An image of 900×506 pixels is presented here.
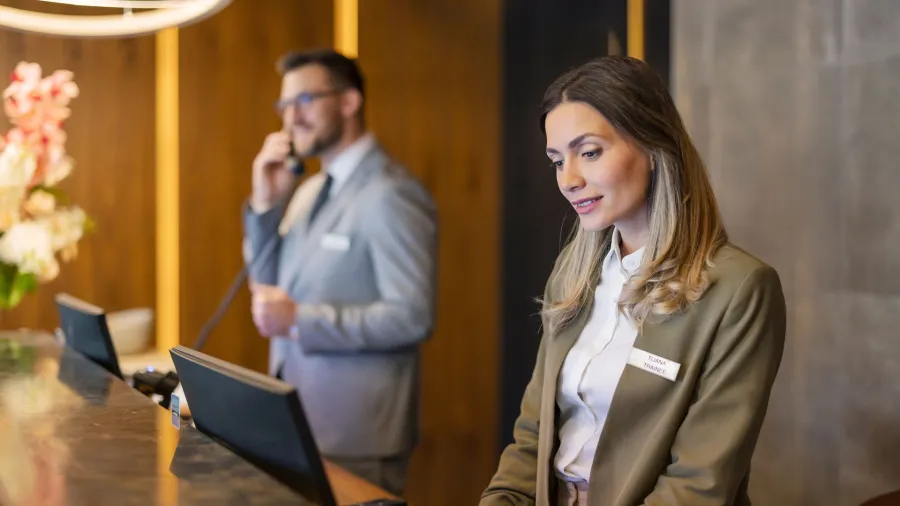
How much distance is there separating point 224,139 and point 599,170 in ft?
9.02

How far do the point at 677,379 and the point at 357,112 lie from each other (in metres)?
1.86

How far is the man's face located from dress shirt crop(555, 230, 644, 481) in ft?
5.10

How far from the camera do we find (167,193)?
3.72 meters

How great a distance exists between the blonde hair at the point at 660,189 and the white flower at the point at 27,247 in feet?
3.86

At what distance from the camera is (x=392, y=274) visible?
2625 millimetres

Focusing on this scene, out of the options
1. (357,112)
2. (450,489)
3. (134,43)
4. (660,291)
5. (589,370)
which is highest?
(134,43)

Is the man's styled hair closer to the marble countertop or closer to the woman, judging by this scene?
the woman

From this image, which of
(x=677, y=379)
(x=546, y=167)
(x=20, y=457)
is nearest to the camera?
(x=20, y=457)

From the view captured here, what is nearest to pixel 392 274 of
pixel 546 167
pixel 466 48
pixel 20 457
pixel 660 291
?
pixel 546 167

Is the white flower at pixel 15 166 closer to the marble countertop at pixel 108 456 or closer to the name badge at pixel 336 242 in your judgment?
the marble countertop at pixel 108 456

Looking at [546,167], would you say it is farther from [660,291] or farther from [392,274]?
[660,291]

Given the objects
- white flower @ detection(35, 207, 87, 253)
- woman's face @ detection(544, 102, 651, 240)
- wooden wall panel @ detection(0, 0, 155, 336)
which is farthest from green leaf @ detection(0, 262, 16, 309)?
wooden wall panel @ detection(0, 0, 155, 336)

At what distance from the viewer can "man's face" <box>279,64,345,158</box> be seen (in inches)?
113

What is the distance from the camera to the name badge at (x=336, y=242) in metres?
2.71
